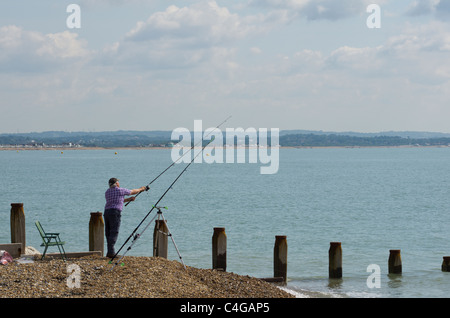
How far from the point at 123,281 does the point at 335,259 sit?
27.3 ft

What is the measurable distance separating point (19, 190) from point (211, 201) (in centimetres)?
2609

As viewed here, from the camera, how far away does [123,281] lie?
488 inches

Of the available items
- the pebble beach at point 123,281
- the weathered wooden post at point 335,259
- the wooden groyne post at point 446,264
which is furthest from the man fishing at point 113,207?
the wooden groyne post at point 446,264

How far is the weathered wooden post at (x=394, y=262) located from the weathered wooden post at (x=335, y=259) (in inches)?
74.4

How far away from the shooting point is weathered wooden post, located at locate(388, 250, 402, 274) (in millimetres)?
20328

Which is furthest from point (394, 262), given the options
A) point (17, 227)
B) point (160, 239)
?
point (17, 227)

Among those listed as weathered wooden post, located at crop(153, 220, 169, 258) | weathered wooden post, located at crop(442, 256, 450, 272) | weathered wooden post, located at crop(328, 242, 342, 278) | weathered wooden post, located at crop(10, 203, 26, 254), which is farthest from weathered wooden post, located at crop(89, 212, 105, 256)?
weathered wooden post, located at crop(442, 256, 450, 272)

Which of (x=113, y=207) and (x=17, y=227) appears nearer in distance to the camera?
(x=113, y=207)

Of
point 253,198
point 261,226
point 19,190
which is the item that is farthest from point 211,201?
point 19,190

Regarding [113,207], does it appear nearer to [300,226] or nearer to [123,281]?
[123,281]

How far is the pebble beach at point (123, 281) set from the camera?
38.7 feet

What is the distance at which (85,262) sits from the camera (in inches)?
540

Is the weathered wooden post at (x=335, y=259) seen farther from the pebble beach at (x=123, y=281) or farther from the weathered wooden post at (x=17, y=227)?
the weathered wooden post at (x=17, y=227)

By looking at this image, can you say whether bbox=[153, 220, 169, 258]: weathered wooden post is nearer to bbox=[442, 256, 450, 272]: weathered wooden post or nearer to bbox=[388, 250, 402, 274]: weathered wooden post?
bbox=[388, 250, 402, 274]: weathered wooden post
